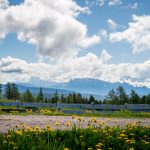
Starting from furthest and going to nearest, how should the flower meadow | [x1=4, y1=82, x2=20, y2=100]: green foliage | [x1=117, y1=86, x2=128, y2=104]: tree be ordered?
[x1=4, y1=82, x2=20, y2=100]: green foliage < [x1=117, y1=86, x2=128, y2=104]: tree < the flower meadow

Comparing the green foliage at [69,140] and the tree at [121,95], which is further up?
the tree at [121,95]

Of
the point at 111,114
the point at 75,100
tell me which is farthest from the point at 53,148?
the point at 75,100

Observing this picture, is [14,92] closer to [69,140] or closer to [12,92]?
[12,92]

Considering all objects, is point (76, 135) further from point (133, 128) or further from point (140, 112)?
point (140, 112)

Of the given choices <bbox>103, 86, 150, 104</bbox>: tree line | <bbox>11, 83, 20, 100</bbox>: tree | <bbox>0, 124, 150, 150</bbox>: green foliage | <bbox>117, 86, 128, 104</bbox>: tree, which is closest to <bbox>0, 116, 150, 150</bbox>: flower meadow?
<bbox>0, 124, 150, 150</bbox>: green foliage

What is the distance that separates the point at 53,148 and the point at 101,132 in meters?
3.33

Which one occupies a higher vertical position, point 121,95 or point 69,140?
point 121,95

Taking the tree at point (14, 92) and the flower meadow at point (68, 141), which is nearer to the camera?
the flower meadow at point (68, 141)

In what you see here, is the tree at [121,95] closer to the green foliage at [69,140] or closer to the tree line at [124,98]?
the tree line at [124,98]

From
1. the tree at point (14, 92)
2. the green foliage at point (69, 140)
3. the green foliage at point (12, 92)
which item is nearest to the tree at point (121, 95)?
the tree at point (14, 92)

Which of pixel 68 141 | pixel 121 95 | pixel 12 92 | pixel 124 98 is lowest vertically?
pixel 68 141

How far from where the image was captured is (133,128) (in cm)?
1226

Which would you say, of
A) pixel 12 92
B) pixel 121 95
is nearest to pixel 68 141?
pixel 121 95

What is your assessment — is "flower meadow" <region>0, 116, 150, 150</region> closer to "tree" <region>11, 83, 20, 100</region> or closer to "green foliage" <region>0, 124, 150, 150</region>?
"green foliage" <region>0, 124, 150, 150</region>
